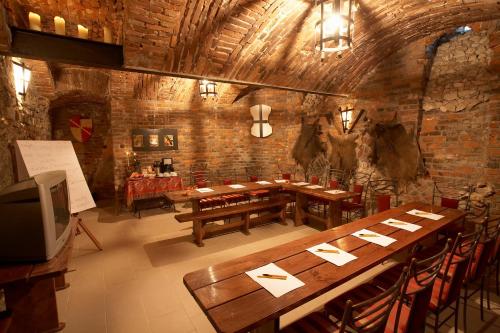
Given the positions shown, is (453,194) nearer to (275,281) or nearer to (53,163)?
(275,281)

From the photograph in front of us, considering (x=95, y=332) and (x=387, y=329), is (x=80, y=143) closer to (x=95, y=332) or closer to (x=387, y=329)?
(x=95, y=332)

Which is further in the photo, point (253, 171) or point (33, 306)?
point (253, 171)

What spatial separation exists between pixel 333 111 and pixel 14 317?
5.76m

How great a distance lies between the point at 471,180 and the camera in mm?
3648

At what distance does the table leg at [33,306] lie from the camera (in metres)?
1.81

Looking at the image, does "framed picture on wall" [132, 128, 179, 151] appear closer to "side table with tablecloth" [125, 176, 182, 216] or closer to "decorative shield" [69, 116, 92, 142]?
"side table with tablecloth" [125, 176, 182, 216]

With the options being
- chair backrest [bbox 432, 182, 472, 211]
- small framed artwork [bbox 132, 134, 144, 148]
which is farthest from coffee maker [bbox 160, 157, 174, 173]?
chair backrest [bbox 432, 182, 472, 211]

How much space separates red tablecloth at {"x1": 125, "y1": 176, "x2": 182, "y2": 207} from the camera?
5039mm

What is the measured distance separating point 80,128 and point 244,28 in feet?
18.3

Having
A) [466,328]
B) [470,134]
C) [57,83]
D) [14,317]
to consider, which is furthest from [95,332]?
[470,134]

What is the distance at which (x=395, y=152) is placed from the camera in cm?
445

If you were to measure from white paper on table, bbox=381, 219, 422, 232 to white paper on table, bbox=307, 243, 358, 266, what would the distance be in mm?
877

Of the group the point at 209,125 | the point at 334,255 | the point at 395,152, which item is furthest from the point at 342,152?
the point at 334,255

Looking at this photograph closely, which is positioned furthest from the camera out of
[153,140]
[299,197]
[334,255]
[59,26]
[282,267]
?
[153,140]
